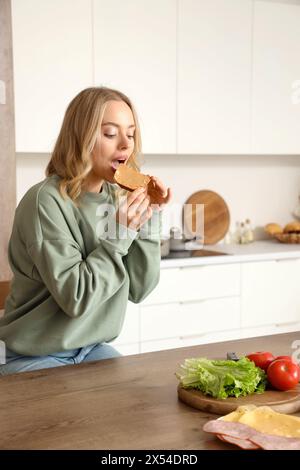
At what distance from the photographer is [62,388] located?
1.70m

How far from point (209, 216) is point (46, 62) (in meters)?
1.58

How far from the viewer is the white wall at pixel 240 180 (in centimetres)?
440

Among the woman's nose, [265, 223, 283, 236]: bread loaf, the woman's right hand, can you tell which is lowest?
[265, 223, 283, 236]: bread loaf

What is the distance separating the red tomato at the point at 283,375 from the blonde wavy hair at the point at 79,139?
0.88 meters

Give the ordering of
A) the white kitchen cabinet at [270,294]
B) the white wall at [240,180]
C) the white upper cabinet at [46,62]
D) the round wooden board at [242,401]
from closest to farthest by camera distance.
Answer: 1. the round wooden board at [242,401]
2. the white upper cabinet at [46,62]
3. the white kitchen cabinet at [270,294]
4. the white wall at [240,180]

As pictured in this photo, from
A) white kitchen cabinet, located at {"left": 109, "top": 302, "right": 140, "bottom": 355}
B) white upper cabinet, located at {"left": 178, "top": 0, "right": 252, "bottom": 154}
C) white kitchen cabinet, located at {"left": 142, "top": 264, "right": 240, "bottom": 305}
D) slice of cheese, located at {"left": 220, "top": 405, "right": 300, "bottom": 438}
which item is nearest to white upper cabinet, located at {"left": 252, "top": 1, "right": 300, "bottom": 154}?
white upper cabinet, located at {"left": 178, "top": 0, "right": 252, "bottom": 154}

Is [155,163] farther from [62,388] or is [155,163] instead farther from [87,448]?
[87,448]

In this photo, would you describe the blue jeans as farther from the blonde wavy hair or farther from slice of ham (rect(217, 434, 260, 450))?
slice of ham (rect(217, 434, 260, 450))

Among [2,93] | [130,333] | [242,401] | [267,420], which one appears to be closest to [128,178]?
[242,401]

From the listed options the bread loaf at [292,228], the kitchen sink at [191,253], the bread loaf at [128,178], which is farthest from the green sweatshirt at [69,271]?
the bread loaf at [292,228]

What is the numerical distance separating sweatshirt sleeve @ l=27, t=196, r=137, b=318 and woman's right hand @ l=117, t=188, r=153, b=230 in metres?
0.03

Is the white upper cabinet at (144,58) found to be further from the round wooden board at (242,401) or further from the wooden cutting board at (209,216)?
the round wooden board at (242,401)

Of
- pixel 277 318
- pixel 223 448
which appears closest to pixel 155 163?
pixel 277 318

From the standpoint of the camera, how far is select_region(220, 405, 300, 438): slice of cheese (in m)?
1.38
